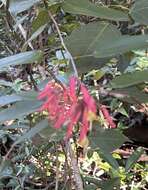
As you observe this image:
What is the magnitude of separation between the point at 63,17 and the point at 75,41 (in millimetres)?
1206

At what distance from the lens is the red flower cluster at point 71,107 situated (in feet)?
1.40

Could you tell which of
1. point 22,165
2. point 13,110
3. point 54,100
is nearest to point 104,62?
point 13,110

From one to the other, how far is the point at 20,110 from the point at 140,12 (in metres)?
0.24

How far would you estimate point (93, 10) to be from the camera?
0.71 metres

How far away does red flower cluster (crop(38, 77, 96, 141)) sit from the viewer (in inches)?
16.8

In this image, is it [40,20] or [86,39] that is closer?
[86,39]

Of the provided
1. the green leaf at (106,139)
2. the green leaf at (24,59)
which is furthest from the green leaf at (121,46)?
the green leaf at (106,139)

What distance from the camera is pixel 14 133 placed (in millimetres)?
Answer: 2021

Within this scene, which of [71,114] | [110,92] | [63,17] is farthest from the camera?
[63,17]

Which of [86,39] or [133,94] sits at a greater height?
[86,39]

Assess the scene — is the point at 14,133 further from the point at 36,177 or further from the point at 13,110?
Answer: the point at 13,110

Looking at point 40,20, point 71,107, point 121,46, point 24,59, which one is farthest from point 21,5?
point 71,107

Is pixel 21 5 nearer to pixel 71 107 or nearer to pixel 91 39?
pixel 91 39

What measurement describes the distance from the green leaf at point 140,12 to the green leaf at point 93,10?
26 millimetres
